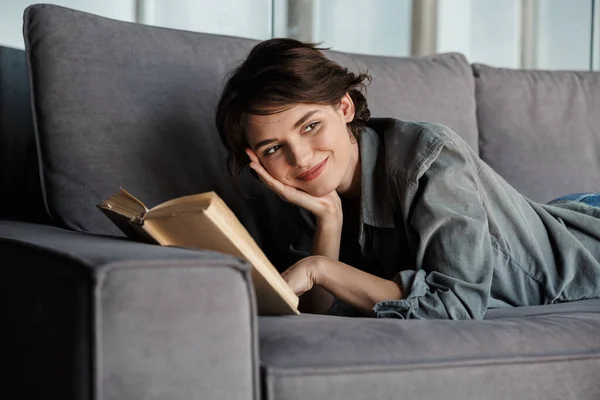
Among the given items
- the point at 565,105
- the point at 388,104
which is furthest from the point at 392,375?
the point at 565,105

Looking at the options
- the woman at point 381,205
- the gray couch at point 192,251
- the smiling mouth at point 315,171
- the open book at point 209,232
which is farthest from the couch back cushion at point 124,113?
the open book at point 209,232

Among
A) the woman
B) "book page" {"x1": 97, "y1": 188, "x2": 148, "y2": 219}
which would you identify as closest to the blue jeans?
the woman

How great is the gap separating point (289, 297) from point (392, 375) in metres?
0.20

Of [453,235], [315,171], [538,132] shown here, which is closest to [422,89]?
[538,132]

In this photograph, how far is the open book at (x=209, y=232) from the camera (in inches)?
42.2

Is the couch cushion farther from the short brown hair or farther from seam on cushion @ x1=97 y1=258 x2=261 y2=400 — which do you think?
the short brown hair

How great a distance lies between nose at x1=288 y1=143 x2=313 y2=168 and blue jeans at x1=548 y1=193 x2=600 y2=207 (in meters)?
0.73

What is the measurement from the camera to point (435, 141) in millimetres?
1509

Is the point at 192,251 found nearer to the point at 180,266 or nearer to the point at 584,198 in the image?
the point at 180,266

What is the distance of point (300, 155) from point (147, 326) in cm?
66

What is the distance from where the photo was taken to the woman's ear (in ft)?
5.43

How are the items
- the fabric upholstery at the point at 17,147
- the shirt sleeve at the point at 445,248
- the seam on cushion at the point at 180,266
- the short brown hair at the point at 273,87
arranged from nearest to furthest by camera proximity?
the seam on cushion at the point at 180,266 < the shirt sleeve at the point at 445,248 < the short brown hair at the point at 273,87 < the fabric upholstery at the point at 17,147

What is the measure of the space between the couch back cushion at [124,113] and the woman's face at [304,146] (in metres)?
0.17

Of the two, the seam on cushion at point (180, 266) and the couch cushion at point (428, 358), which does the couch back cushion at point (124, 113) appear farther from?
the seam on cushion at point (180, 266)
